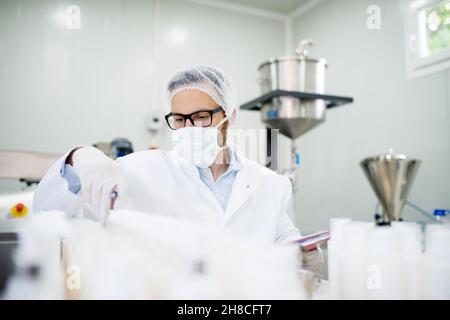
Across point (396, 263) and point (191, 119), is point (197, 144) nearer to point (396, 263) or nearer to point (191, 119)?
point (191, 119)

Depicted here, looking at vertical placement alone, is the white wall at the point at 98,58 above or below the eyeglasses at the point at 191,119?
above

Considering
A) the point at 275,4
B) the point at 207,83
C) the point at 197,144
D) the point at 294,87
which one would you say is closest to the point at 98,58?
the point at 207,83

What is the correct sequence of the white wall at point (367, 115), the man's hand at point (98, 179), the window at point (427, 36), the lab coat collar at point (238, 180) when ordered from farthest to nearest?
the white wall at point (367, 115) → the window at point (427, 36) → the lab coat collar at point (238, 180) → the man's hand at point (98, 179)

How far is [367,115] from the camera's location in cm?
158

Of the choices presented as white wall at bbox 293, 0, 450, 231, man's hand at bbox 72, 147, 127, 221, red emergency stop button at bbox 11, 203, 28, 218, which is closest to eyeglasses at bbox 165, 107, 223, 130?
man's hand at bbox 72, 147, 127, 221

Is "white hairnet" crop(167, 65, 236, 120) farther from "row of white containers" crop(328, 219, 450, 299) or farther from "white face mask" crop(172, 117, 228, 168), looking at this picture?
"row of white containers" crop(328, 219, 450, 299)

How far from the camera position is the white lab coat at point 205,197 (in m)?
0.72

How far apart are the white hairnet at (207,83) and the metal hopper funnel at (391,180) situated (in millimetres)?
339

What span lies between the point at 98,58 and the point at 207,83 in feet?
1.23

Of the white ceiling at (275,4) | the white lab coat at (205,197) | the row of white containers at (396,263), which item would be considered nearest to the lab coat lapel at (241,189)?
the white lab coat at (205,197)

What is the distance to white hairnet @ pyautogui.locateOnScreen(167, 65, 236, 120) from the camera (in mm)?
776

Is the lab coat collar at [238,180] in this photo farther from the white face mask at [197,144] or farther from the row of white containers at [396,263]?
the row of white containers at [396,263]

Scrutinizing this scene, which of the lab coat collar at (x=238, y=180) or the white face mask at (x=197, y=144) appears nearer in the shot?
the white face mask at (x=197, y=144)
